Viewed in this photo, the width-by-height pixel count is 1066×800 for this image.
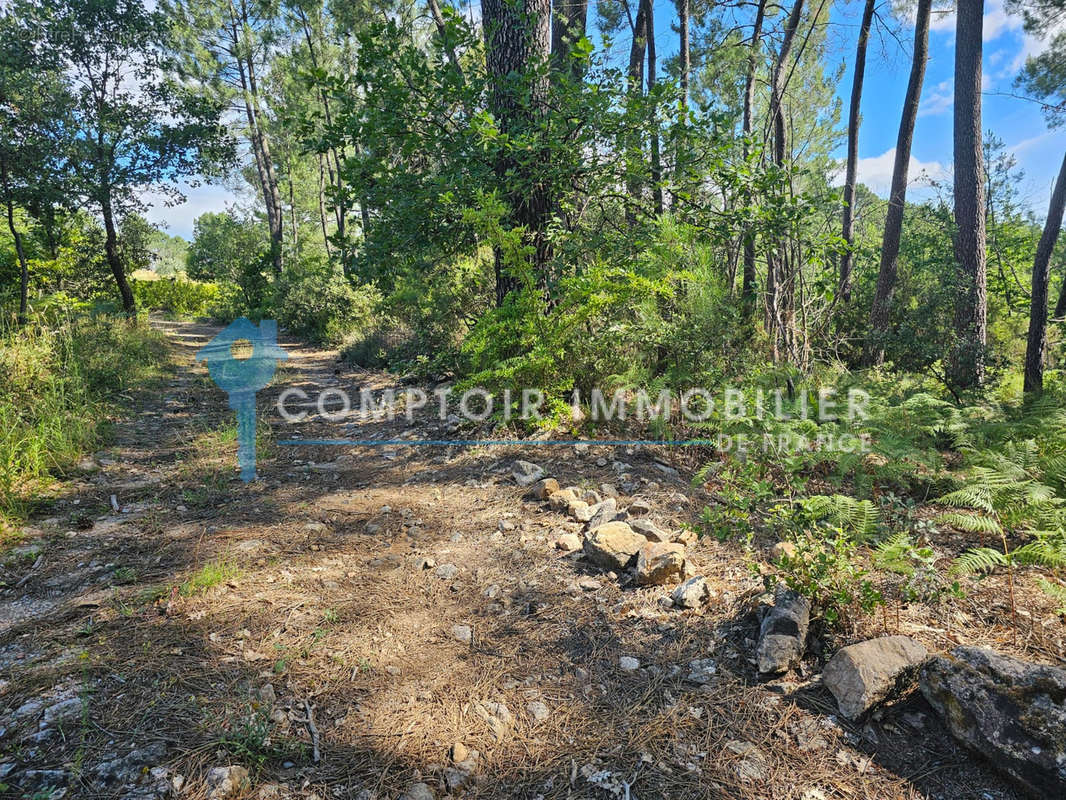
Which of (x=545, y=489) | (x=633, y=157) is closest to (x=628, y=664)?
(x=545, y=489)

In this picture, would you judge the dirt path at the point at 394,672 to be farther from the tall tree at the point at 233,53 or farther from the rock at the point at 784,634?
the tall tree at the point at 233,53

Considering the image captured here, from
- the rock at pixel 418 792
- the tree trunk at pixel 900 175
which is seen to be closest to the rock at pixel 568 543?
the rock at pixel 418 792

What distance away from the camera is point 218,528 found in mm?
3123

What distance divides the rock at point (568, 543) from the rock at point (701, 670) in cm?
97

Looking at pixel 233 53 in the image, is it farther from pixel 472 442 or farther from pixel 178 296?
pixel 472 442

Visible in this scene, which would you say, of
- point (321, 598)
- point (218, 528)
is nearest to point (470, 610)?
point (321, 598)

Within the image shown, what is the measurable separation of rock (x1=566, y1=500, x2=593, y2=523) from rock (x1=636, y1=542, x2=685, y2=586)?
2.15 feet

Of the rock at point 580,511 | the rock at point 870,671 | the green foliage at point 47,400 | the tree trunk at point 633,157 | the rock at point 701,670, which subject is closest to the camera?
the rock at point 870,671

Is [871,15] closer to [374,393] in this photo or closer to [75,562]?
[374,393]

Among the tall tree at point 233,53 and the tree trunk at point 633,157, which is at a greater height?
the tall tree at point 233,53

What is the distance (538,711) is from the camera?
179 cm

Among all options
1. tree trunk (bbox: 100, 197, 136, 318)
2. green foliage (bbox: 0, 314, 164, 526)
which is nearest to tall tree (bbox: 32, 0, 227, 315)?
tree trunk (bbox: 100, 197, 136, 318)

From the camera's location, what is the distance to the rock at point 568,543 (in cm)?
283

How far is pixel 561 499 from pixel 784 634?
164cm
